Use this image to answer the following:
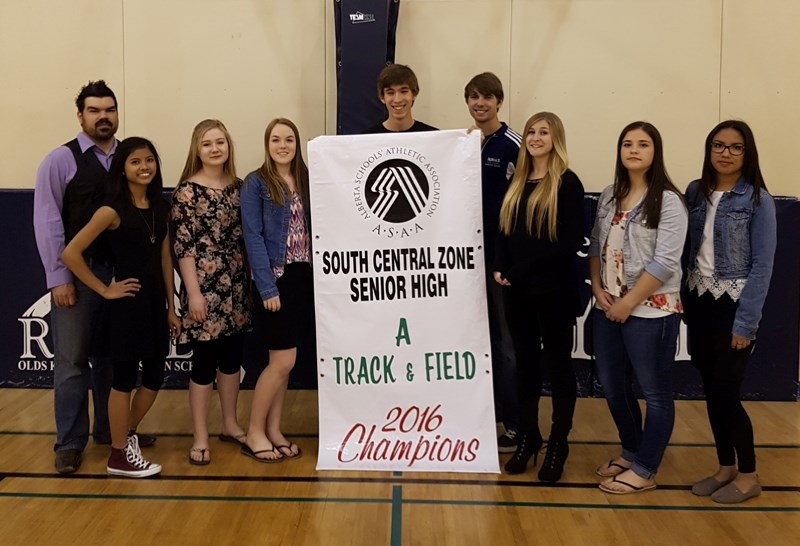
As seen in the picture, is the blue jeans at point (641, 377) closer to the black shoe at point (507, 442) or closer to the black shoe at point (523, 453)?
the black shoe at point (523, 453)

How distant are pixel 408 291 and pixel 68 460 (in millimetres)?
1682

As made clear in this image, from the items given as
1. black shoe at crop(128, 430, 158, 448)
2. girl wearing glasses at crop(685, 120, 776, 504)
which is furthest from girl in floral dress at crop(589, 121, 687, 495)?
black shoe at crop(128, 430, 158, 448)

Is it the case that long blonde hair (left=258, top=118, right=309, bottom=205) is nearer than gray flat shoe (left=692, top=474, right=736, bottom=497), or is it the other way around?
gray flat shoe (left=692, top=474, right=736, bottom=497)

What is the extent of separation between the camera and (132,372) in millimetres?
3449

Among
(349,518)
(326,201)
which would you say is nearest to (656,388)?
(349,518)

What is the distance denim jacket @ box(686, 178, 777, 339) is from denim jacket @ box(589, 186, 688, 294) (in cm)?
→ 16

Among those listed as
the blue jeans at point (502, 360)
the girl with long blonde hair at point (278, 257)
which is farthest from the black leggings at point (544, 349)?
the girl with long blonde hair at point (278, 257)

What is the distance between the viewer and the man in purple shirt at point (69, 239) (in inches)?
139

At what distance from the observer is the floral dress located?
3.47m

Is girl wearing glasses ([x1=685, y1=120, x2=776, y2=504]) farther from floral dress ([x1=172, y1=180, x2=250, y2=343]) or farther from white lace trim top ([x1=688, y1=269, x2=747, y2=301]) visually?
floral dress ([x1=172, y1=180, x2=250, y2=343])

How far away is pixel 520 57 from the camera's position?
4.95 metres

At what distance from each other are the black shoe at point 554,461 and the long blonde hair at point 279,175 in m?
1.54

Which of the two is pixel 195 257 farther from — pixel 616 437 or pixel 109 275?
pixel 616 437

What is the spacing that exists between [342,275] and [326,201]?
338 mm
